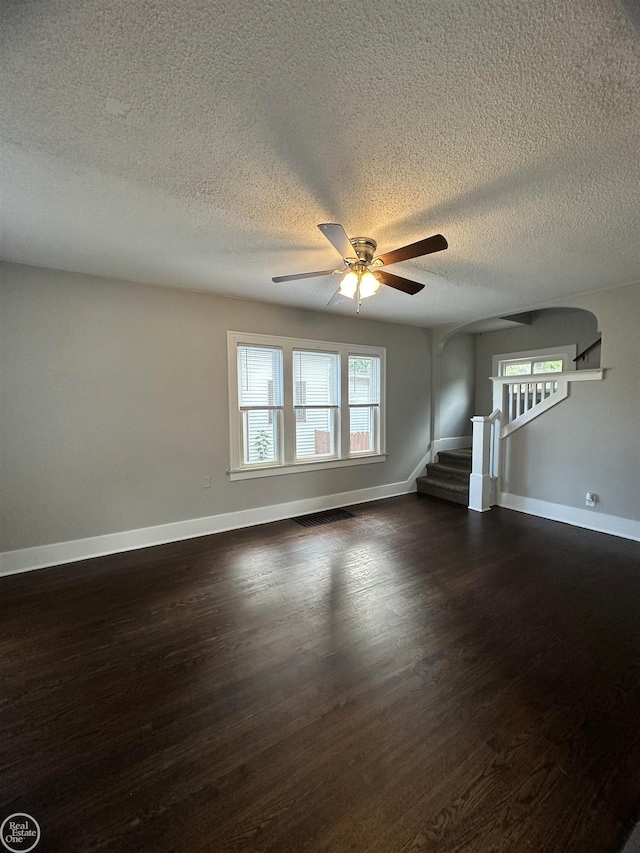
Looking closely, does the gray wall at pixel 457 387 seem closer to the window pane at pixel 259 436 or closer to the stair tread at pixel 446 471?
the stair tread at pixel 446 471

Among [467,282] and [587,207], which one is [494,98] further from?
[467,282]

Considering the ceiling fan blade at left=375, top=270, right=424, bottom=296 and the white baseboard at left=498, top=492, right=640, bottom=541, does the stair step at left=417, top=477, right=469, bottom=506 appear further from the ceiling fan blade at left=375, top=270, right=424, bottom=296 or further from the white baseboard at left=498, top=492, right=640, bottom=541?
the ceiling fan blade at left=375, top=270, right=424, bottom=296

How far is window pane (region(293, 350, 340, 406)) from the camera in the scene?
438cm

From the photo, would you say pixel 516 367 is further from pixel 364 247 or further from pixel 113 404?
pixel 113 404

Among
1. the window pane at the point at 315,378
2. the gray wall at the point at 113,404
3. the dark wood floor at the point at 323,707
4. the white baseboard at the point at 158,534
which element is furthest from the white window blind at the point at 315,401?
the dark wood floor at the point at 323,707

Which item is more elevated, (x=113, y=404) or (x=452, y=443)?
(x=113, y=404)

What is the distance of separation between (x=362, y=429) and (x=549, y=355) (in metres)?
3.41

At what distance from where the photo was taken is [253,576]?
2.87 meters

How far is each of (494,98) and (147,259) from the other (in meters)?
2.62

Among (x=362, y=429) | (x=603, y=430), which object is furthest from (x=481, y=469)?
(x=362, y=429)

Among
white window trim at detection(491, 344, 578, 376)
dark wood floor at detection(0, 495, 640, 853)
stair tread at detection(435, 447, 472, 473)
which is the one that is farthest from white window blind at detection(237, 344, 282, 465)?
white window trim at detection(491, 344, 578, 376)

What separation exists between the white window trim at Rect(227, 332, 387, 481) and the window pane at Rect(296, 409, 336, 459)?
3.9 inches

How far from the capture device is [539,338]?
5.68 m

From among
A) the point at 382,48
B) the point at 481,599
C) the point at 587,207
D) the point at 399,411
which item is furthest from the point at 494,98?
the point at 399,411
